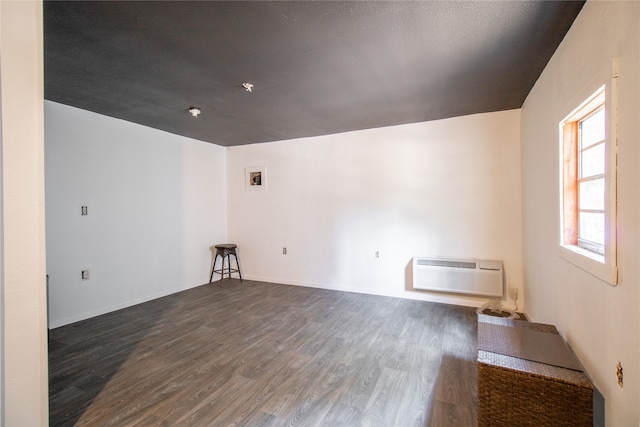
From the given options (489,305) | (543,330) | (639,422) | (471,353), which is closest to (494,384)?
(639,422)

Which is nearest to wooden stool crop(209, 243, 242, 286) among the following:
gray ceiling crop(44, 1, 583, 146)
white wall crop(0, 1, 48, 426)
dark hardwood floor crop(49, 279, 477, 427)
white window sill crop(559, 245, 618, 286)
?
dark hardwood floor crop(49, 279, 477, 427)

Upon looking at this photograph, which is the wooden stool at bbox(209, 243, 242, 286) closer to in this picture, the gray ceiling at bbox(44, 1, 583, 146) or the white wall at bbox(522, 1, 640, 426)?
the gray ceiling at bbox(44, 1, 583, 146)

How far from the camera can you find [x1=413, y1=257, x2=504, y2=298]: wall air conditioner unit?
3.26m

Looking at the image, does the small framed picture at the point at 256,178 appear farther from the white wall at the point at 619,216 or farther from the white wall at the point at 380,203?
the white wall at the point at 619,216

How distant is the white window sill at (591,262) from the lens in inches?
48.7

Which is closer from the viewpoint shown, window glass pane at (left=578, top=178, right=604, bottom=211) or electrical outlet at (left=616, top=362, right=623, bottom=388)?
electrical outlet at (left=616, top=362, right=623, bottom=388)

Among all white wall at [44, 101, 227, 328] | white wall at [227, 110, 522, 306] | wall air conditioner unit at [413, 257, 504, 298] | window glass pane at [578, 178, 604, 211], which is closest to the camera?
window glass pane at [578, 178, 604, 211]

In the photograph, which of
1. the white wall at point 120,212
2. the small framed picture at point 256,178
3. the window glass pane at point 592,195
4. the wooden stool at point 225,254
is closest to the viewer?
the window glass pane at point 592,195

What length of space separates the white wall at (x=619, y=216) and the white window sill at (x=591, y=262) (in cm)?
4

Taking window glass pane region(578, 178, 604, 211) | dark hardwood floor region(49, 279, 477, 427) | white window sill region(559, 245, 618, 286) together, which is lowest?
dark hardwood floor region(49, 279, 477, 427)

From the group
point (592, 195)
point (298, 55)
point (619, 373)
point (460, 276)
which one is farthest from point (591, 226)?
point (298, 55)

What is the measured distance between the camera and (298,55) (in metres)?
2.04

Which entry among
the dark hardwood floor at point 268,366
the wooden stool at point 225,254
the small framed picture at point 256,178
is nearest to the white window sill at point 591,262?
the dark hardwood floor at point 268,366

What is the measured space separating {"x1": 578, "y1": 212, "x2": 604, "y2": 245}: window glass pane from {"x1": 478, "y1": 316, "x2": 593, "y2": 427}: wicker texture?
0.74 m
